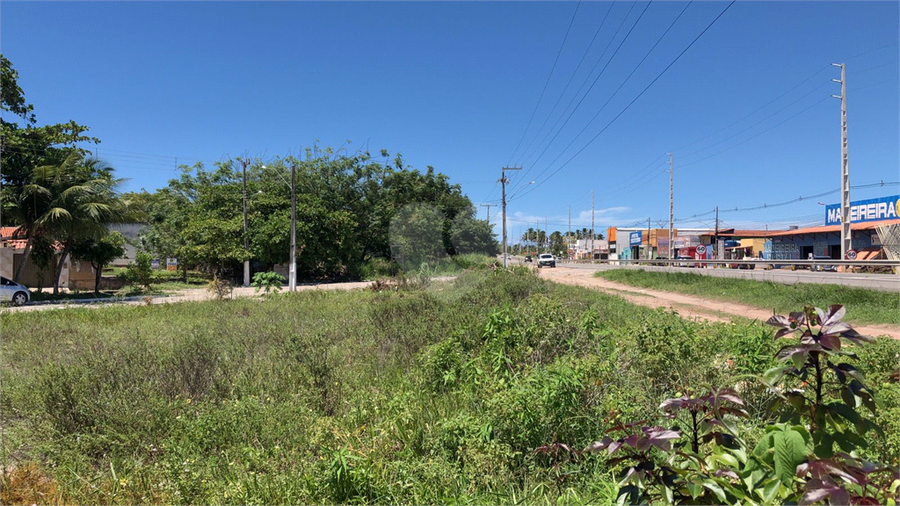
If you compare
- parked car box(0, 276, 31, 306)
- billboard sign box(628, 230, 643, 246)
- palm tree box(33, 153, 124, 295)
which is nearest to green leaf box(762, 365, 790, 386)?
parked car box(0, 276, 31, 306)

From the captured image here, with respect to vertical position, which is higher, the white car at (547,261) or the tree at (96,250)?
the tree at (96,250)

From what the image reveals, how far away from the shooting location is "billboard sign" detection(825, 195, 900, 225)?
30.2 m

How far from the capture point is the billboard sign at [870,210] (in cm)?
3025

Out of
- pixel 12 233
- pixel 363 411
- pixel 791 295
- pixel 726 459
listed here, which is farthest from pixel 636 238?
pixel 726 459

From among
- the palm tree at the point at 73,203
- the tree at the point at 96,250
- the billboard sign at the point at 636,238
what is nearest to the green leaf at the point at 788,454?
the palm tree at the point at 73,203

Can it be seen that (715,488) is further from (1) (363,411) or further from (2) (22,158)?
(2) (22,158)

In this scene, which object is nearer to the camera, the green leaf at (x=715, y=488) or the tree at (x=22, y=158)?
the green leaf at (x=715, y=488)

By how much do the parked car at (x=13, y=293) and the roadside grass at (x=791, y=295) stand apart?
24578mm

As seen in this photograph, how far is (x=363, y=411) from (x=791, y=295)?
1424cm

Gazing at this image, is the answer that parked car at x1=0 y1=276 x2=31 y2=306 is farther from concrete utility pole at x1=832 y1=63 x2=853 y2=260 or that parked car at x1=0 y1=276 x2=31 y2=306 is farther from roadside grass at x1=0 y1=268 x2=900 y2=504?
concrete utility pole at x1=832 y1=63 x2=853 y2=260

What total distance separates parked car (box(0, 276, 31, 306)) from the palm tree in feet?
8.58

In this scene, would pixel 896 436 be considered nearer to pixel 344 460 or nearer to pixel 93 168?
pixel 344 460

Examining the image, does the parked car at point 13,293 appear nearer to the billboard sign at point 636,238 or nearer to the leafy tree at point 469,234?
the leafy tree at point 469,234

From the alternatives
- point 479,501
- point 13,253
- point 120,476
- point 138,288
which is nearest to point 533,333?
point 479,501
